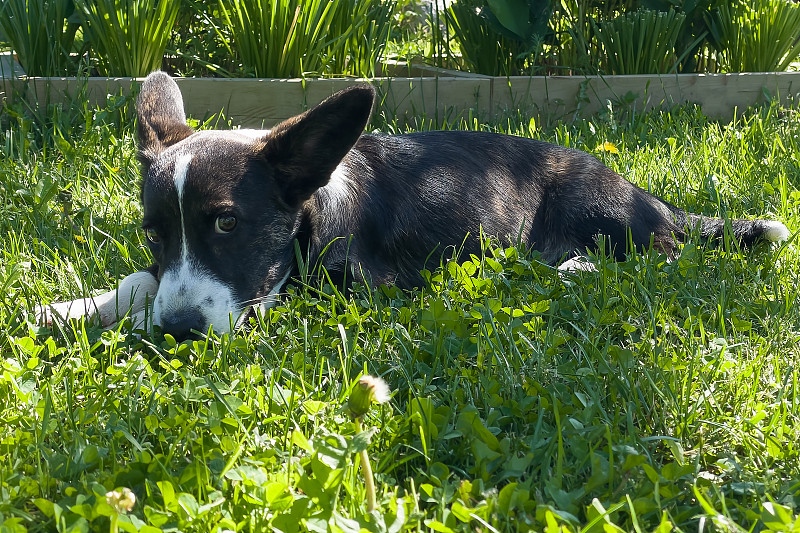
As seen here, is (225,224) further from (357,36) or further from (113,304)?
(357,36)

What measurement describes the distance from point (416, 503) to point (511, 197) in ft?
6.15

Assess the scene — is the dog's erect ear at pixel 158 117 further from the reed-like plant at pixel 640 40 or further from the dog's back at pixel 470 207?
the reed-like plant at pixel 640 40

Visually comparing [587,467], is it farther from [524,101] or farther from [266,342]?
[524,101]

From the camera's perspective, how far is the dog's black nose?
229cm

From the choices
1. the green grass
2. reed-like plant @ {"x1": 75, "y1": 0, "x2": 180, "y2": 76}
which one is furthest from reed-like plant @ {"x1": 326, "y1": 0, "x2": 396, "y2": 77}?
the green grass

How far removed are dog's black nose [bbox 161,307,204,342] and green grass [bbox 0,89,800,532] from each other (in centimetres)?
5

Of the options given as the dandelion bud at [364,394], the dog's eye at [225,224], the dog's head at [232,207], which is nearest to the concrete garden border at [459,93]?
the dog's head at [232,207]

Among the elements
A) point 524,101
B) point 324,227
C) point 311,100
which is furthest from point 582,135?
point 324,227

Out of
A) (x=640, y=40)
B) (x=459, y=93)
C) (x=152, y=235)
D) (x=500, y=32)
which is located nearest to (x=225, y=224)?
(x=152, y=235)

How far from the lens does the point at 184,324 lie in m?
2.29

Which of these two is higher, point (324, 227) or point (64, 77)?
point (64, 77)

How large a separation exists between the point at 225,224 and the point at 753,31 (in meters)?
4.64

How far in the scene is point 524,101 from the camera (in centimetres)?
520

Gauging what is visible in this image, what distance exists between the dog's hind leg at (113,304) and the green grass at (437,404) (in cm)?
8
